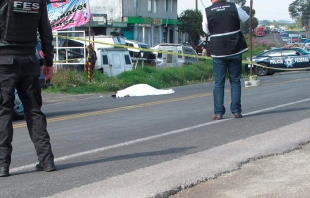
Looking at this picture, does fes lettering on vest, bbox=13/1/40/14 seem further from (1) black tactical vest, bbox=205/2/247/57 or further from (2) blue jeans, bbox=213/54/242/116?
(2) blue jeans, bbox=213/54/242/116

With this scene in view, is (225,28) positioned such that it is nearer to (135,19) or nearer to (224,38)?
(224,38)

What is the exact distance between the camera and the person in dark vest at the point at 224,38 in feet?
29.8

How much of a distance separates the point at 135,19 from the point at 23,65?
4513 centimetres

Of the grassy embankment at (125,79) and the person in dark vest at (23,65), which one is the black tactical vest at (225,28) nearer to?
the person in dark vest at (23,65)

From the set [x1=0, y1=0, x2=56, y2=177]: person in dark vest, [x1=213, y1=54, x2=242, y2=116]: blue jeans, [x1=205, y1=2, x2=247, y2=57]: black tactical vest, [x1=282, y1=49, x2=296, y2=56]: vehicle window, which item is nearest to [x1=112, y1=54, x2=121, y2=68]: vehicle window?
[x1=282, y1=49, x2=296, y2=56]: vehicle window

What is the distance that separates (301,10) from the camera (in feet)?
454

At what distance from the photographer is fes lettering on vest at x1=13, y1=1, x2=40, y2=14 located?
18.0 feet

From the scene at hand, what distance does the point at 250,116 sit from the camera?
388 inches

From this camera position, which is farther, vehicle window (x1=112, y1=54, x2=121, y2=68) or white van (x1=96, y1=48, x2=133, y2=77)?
vehicle window (x1=112, y1=54, x2=121, y2=68)

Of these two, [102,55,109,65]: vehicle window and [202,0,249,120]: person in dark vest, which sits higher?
[202,0,249,120]: person in dark vest

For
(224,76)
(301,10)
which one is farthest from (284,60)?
(301,10)

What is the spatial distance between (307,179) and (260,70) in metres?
26.9

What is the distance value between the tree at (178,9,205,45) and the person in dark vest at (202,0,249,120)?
1906 inches

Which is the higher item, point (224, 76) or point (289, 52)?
point (224, 76)
